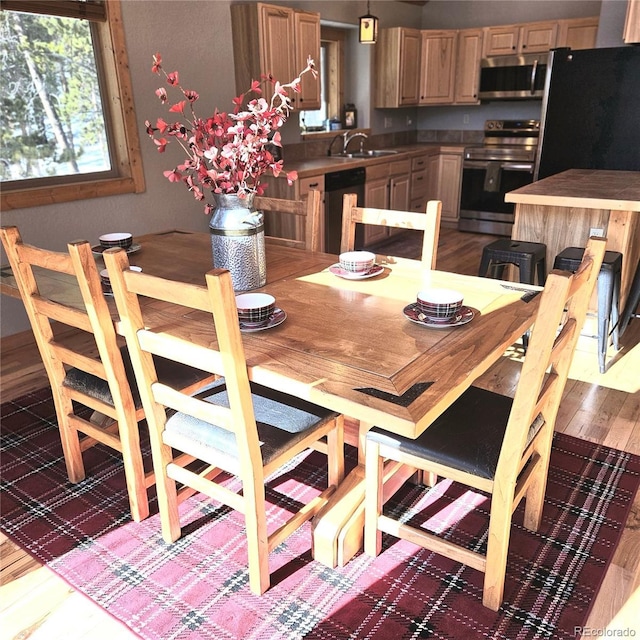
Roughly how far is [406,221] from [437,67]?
4769 mm

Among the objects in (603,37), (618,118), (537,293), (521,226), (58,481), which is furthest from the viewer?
(603,37)

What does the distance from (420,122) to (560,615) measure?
6.41 m

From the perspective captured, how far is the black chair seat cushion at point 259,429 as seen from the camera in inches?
61.2

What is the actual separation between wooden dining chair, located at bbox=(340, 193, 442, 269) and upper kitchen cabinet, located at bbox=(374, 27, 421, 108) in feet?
13.8

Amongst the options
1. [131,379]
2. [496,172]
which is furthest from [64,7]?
[496,172]

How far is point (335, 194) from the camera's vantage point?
4.85 m

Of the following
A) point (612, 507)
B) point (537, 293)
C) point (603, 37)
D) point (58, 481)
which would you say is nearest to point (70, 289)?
point (58, 481)

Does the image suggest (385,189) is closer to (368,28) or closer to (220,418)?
Result: (368,28)

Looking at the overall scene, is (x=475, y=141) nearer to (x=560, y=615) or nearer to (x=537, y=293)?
(x=537, y=293)

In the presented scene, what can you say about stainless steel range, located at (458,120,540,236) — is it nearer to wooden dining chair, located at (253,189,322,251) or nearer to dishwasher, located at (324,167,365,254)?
dishwasher, located at (324,167,365,254)

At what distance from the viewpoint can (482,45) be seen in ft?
19.8

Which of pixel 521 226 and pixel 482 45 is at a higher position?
pixel 482 45

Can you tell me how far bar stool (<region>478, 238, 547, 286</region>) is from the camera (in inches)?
117

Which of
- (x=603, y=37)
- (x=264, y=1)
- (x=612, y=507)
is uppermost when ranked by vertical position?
(x=264, y=1)
